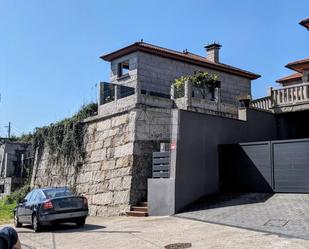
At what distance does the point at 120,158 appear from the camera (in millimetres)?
18922

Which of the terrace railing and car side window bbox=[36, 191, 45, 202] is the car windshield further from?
the terrace railing

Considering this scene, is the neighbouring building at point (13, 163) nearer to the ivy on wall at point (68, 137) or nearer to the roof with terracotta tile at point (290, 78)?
the ivy on wall at point (68, 137)

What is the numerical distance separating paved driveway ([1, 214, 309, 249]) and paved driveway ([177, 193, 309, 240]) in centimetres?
54

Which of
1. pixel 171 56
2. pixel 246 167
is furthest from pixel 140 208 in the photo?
pixel 171 56

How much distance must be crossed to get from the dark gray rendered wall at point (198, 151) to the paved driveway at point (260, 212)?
536 millimetres

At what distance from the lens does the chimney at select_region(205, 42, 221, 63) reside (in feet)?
105

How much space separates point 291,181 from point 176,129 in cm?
438

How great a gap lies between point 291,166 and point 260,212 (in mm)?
3012

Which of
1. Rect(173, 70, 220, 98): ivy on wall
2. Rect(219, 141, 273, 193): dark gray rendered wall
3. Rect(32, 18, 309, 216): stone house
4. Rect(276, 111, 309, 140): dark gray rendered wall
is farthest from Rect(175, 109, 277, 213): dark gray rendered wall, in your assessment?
Rect(276, 111, 309, 140): dark gray rendered wall

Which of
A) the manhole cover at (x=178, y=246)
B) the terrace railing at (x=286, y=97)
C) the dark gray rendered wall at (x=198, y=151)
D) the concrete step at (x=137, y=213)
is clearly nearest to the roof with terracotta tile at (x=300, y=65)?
the terrace railing at (x=286, y=97)

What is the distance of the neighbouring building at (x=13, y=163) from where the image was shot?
30.6 m

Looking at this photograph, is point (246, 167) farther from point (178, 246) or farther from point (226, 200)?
point (178, 246)

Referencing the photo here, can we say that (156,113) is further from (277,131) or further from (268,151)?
(277,131)

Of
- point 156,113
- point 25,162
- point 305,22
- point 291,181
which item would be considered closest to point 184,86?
point 156,113
